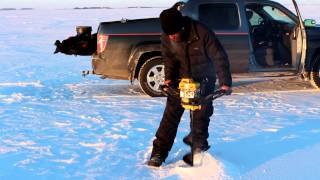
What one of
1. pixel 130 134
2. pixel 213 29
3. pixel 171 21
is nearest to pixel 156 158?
pixel 130 134

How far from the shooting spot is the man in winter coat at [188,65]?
4555 millimetres

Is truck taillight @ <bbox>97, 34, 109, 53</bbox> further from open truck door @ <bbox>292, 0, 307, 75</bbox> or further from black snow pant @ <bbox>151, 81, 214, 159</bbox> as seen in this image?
black snow pant @ <bbox>151, 81, 214, 159</bbox>

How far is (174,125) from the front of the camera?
16.4 ft

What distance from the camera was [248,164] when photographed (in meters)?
5.05

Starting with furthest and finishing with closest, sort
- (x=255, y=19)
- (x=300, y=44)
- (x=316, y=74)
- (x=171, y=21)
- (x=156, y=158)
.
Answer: (x=255, y=19), (x=316, y=74), (x=300, y=44), (x=156, y=158), (x=171, y=21)

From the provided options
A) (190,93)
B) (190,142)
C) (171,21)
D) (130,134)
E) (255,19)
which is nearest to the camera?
A: (171,21)

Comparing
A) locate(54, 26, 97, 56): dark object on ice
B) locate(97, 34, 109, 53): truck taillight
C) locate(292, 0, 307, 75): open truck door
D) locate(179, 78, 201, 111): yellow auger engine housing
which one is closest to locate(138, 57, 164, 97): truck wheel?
locate(97, 34, 109, 53): truck taillight

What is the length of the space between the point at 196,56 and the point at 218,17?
13.7 feet

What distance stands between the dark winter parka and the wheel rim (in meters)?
3.65

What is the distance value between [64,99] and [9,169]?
3687 mm

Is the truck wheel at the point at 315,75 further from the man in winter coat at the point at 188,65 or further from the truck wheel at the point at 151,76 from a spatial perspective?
the man in winter coat at the point at 188,65

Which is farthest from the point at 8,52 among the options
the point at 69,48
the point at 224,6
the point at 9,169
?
the point at 9,169

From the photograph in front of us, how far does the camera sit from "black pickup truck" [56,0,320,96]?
8.62 metres

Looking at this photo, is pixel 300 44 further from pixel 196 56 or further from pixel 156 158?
pixel 156 158
